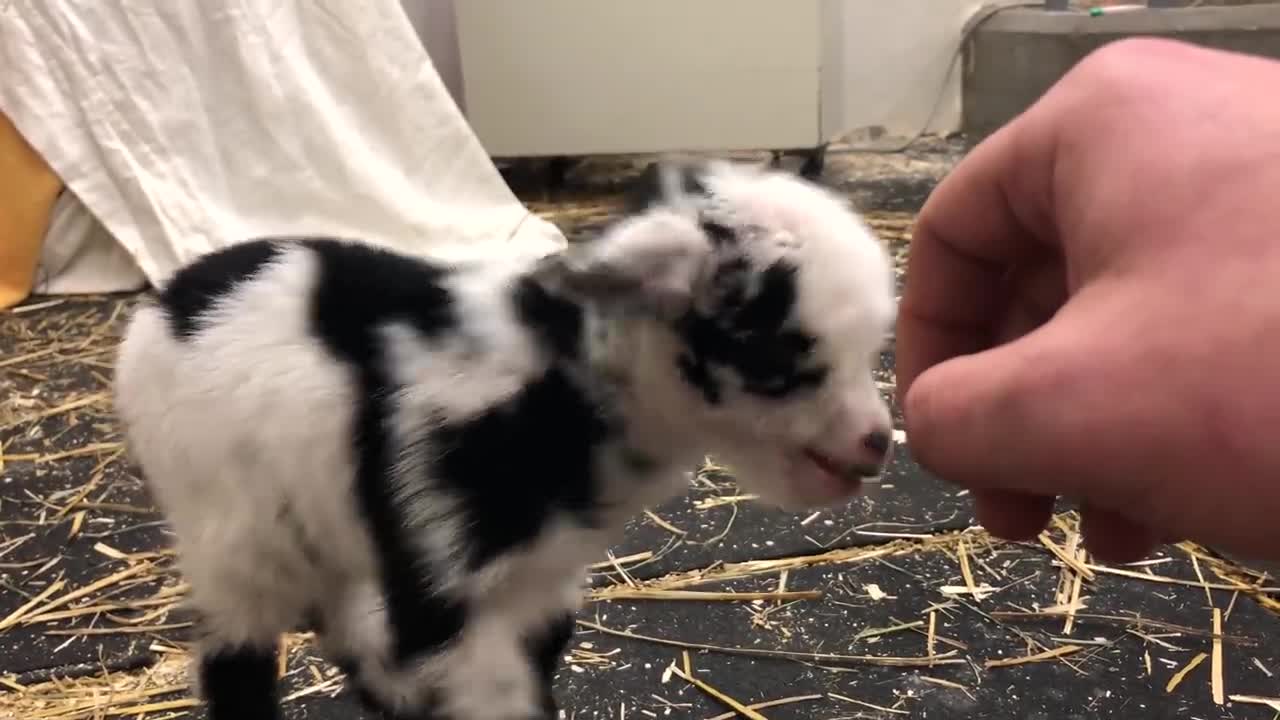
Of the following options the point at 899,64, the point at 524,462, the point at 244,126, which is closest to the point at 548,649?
the point at 524,462

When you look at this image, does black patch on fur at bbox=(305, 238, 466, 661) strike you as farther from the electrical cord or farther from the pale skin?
the electrical cord

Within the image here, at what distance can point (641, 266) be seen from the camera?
0.98 metres

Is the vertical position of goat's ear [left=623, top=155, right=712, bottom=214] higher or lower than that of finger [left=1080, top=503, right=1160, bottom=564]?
higher

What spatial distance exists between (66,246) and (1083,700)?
3270 mm

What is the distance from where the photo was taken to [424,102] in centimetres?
367

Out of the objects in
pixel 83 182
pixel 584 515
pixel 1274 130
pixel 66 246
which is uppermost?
pixel 1274 130

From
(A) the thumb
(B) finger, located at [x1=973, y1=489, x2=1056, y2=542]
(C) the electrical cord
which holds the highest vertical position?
(A) the thumb

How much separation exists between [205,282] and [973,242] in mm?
794

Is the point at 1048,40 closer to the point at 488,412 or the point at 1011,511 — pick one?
the point at 1011,511

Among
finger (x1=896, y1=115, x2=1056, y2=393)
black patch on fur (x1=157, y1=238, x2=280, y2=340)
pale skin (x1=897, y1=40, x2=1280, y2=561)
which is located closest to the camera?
pale skin (x1=897, y1=40, x2=1280, y2=561)

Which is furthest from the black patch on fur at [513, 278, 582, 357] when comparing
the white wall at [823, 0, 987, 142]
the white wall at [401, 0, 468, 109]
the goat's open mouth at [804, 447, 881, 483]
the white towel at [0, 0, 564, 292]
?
the white wall at [823, 0, 987, 142]

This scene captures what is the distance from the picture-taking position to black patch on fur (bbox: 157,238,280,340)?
A: 117 centimetres

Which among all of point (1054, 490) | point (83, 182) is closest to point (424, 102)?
point (83, 182)

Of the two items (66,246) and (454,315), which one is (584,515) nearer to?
(454,315)
